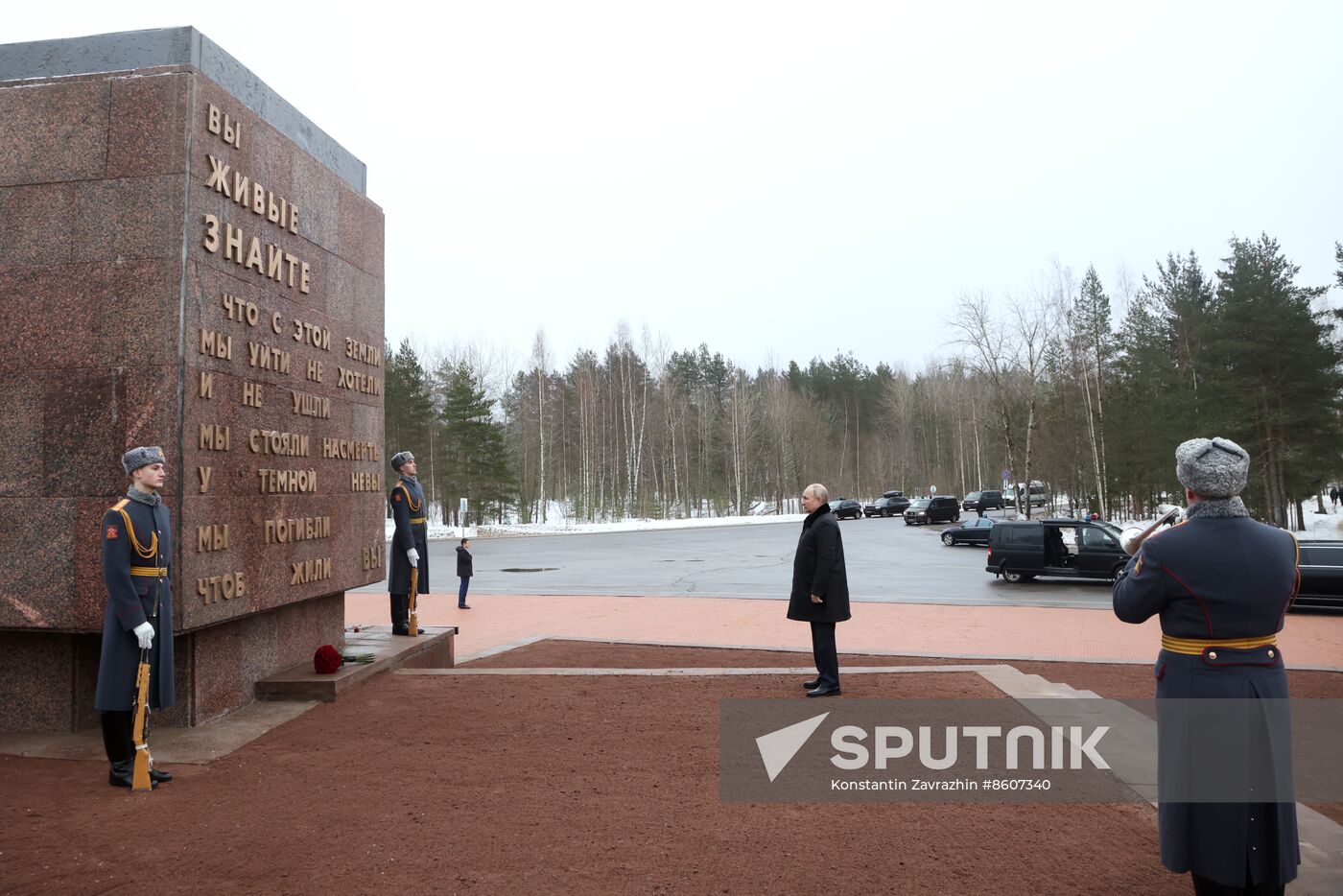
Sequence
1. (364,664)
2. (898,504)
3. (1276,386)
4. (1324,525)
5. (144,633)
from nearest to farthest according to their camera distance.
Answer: (144,633)
(364,664)
(1276,386)
(1324,525)
(898,504)

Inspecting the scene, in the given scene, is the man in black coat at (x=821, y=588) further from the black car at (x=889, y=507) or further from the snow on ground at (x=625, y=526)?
the black car at (x=889, y=507)

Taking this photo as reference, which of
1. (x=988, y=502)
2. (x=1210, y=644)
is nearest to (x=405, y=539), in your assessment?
(x=1210, y=644)

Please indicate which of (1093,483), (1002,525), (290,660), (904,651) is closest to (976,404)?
(1093,483)

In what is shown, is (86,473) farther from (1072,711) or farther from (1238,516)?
(1072,711)

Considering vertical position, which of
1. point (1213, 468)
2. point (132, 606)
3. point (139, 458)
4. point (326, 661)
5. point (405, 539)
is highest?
point (139, 458)

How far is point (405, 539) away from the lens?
29.2ft

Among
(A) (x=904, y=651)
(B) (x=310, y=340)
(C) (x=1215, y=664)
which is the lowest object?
(A) (x=904, y=651)

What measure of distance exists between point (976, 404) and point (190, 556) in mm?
74485

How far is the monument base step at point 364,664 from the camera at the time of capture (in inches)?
252

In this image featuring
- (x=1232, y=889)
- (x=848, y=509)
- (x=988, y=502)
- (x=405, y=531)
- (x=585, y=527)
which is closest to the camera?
(x=1232, y=889)

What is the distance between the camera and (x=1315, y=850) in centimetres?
363

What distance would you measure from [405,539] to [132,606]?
14.1 feet
